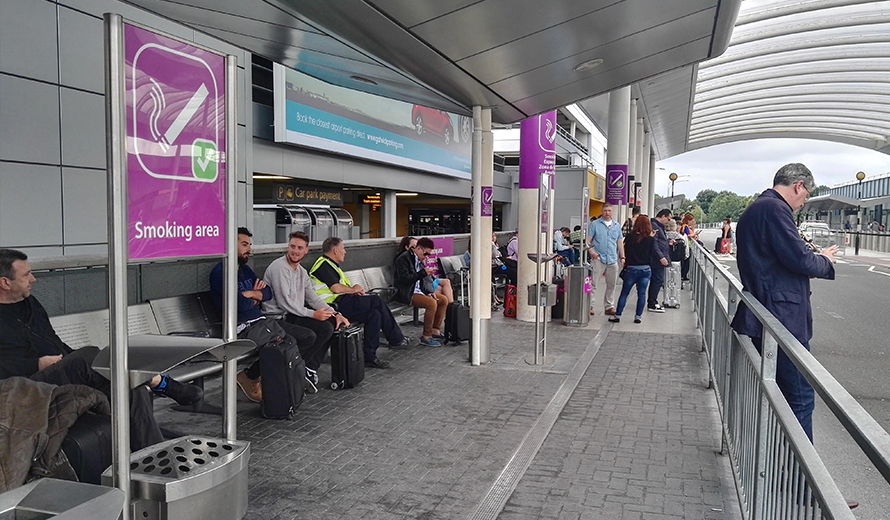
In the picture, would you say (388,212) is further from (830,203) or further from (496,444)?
(830,203)

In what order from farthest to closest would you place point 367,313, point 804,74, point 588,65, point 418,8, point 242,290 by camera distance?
1. point 804,74
2. point 367,313
3. point 588,65
4. point 242,290
5. point 418,8

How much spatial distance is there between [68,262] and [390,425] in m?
2.80

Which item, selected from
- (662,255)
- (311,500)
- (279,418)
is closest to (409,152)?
(662,255)

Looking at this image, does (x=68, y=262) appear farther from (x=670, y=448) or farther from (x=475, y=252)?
(x=670, y=448)

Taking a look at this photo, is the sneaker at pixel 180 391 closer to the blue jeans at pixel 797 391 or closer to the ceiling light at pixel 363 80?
the ceiling light at pixel 363 80

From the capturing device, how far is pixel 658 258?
11.1 metres

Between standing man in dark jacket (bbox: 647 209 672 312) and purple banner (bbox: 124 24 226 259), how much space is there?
886 centimetres

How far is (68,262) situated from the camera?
5055 millimetres

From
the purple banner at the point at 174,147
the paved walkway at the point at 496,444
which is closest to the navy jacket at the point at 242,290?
the paved walkway at the point at 496,444

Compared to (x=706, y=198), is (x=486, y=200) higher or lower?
lower

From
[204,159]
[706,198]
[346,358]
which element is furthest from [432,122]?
[706,198]

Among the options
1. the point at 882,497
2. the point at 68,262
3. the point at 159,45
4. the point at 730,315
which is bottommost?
the point at 882,497

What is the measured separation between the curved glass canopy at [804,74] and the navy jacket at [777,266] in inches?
742

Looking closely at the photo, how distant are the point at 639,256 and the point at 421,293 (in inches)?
146
